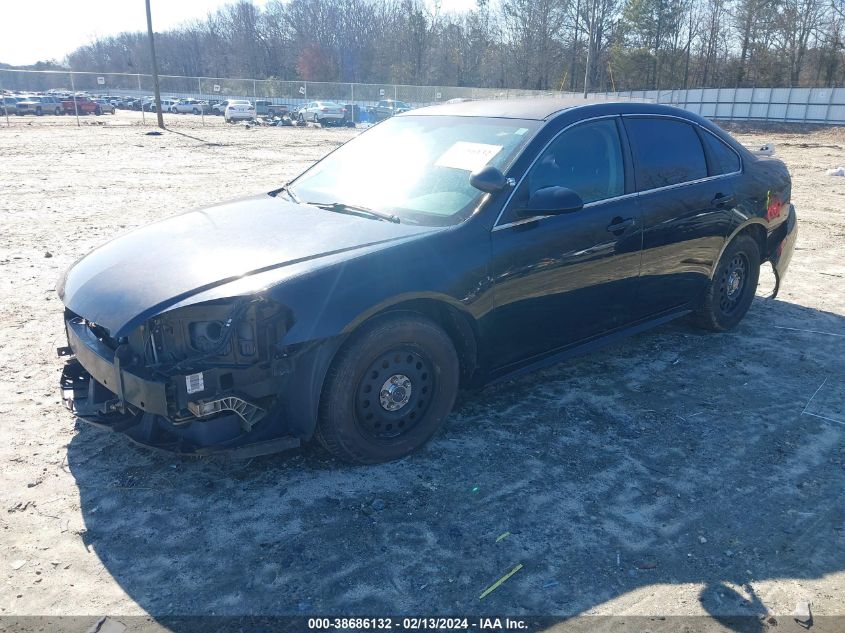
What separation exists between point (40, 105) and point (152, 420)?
4807 cm

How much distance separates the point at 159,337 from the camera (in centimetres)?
303

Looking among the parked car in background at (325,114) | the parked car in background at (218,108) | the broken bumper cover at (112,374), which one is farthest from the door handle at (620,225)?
the parked car in background at (218,108)

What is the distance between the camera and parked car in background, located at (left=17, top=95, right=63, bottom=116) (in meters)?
42.6

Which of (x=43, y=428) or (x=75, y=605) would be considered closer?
(x=75, y=605)

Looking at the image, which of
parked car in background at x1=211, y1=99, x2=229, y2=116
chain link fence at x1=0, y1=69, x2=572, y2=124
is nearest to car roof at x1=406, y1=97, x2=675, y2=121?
chain link fence at x1=0, y1=69, x2=572, y2=124

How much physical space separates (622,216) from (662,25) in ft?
221

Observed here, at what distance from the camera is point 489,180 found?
3.64 meters

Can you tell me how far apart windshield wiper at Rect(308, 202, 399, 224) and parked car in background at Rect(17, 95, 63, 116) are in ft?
155

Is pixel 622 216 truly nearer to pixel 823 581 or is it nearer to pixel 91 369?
pixel 823 581

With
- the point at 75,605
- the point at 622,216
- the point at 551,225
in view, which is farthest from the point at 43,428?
the point at 622,216

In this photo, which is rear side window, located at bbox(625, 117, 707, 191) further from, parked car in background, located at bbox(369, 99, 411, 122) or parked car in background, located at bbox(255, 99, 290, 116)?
parked car in background, located at bbox(255, 99, 290, 116)

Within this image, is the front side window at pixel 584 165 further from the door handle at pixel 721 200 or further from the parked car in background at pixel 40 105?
the parked car in background at pixel 40 105

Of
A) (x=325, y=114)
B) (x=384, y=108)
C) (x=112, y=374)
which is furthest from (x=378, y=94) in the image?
(x=112, y=374)

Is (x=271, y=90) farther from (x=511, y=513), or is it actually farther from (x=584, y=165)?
(x=511, y=513)
